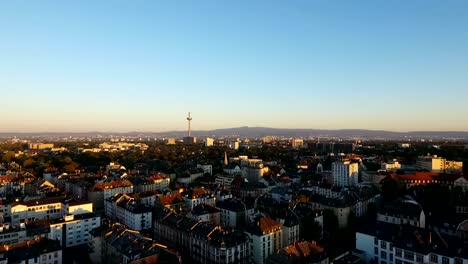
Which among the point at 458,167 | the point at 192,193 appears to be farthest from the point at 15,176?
the point at 458,167

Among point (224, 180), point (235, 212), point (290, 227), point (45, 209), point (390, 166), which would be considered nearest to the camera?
point (290, 227)

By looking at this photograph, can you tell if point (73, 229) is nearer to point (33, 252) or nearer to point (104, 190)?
point (33, 252)

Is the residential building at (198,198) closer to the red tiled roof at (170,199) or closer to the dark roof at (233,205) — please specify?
the red tiled roof at (170,199)

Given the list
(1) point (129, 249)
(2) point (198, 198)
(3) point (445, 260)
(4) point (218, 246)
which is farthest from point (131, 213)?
(3) point (445, 260)

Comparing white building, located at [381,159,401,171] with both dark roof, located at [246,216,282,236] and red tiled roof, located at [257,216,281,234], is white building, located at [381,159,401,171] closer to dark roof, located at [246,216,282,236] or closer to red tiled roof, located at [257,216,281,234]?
red tiled roof, located at [257,216,281,234]

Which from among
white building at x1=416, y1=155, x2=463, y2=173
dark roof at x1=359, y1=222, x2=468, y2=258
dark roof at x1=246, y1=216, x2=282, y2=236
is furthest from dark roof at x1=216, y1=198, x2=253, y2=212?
white building at x1=416, y1=155, x2=463, y2=173

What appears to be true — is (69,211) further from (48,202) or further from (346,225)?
(346,225)
